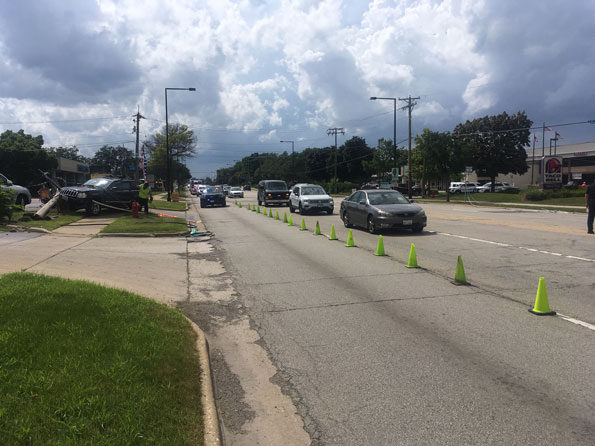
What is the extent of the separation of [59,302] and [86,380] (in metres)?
2.38

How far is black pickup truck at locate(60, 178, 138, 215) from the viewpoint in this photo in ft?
73.3

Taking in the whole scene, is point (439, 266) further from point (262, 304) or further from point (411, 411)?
point (411, 411)

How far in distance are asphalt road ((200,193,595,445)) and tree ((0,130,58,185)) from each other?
179 feet

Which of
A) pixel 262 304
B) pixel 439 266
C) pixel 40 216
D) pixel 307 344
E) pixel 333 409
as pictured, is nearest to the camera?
pixel 333 409

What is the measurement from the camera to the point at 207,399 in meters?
4.03

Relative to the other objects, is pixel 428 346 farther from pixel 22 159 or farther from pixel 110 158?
pixel 110 158

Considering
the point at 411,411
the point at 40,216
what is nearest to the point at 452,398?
the point at 411,411

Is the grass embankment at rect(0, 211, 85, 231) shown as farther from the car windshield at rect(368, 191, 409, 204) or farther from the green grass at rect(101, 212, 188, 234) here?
the car windshield at rect(368, 191, 409, 204)

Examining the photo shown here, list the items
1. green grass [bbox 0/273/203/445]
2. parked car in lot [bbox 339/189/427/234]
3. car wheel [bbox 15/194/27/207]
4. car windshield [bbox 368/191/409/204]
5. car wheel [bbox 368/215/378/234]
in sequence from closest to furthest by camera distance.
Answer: green grass [bbox 0/273/203/445], parked car in lot [bbox 339/189/427/234], car wheel [bbox 368/215/378/234], car windshield [bbox 368/191/409/204], car wheel [bbox 15/194/27/207]

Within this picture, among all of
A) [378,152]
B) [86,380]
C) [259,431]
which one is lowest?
[259,431]

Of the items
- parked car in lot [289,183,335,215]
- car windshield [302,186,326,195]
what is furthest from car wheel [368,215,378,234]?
car windshield [302,186,326,195]

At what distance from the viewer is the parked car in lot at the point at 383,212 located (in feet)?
52.1

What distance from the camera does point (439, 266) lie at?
34.0 ft

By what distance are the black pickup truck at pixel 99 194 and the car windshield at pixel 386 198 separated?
1295 centimetres
